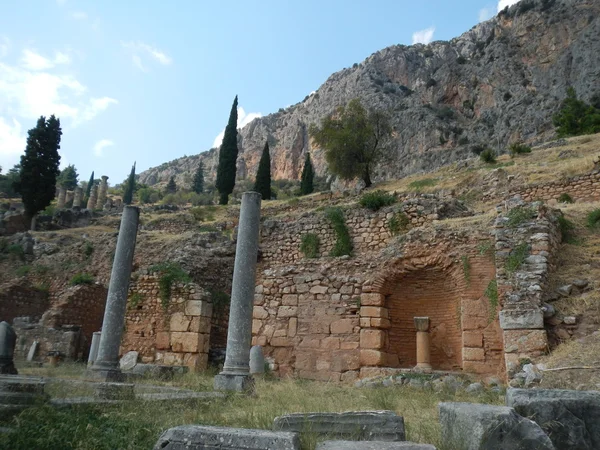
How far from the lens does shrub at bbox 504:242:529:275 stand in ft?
34.1

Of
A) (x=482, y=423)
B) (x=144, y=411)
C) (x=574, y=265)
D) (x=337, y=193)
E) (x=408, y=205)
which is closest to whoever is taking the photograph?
(x=482, y=423)

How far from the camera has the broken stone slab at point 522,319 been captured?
9221mm

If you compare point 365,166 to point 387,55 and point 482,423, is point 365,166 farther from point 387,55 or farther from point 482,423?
point 387,55

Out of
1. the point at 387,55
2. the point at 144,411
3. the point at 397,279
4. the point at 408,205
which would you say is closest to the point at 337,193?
the point at 408,205

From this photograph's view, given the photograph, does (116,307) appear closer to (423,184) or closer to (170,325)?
(170,325)

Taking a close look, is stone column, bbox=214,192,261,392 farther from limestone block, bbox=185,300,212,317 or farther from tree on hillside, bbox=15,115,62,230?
tree on hillside, bbox=15,115,62,230

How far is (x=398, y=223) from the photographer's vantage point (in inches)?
759

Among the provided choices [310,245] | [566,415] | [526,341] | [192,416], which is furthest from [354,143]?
[566,415]

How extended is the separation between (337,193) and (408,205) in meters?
17.0

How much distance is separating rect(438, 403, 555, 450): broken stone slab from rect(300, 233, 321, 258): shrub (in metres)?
16.0

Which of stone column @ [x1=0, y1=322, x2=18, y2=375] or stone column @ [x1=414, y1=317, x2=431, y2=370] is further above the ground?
stone column @ [x1=414, y1=317, x2=431, y2=370]

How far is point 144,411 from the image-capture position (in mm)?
6535

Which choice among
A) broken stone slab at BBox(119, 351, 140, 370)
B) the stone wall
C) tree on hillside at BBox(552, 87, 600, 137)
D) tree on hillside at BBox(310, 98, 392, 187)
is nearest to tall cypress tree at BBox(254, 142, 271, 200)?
tree on hillside at BBox(310, 98, 392, 187)

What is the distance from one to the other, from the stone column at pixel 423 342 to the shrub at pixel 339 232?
24.1 feet
